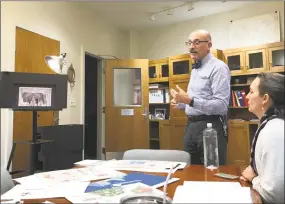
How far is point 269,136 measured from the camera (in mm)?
576

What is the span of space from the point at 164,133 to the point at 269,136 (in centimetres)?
157

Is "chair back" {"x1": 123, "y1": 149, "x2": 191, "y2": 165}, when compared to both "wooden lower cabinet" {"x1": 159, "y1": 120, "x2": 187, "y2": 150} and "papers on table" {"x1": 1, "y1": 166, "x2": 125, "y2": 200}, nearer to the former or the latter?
"papers on table" {"x1": 1, "y1": 166, "x2": 125, "y2": 200}

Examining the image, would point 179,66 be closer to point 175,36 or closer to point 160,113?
point 175,36

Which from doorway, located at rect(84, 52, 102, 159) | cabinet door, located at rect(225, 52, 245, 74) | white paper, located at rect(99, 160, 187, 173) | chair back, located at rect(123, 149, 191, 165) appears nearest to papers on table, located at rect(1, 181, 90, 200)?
→ white paper, located at rect(99, 160, 187, 173)

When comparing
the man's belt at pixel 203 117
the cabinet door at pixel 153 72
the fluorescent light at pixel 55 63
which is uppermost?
the fluorescent light at pixel 55 63

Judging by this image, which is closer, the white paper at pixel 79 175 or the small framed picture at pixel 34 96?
the white paper at pixel 79 175

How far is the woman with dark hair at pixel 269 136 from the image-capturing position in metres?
0.55

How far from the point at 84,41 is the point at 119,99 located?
0.77 metres

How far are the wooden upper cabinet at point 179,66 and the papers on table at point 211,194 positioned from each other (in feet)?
4.30

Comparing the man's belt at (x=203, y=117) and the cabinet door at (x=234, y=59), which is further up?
the cabinet door at (x=234, y=59)

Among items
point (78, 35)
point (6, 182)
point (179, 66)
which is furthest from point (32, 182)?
point (78, 35)

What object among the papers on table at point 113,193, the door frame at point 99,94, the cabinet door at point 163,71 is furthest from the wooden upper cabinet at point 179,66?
the papers on table at point 113,193

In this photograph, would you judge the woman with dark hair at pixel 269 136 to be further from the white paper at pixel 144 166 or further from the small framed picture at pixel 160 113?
the small framed picture at pixel 160 113

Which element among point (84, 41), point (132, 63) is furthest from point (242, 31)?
point (84, 41)
